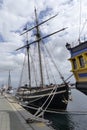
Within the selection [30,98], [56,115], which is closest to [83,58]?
[56,115]

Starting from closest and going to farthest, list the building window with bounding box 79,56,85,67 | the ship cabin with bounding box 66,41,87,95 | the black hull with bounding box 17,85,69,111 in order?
the ship cabin with bounding box 66,41,87,95 < the building window with bounding box 79,56,85,67 < the black hull with bounding box 17,85,69,111

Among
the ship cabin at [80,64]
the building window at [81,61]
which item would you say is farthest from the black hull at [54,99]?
the building window at [81,61]

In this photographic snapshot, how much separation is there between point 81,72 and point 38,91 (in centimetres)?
1817

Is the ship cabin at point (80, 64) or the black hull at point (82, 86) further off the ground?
the ship cabin at point (80, 64)

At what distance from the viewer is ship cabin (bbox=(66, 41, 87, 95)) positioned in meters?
13.5

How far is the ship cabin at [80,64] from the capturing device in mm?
13540

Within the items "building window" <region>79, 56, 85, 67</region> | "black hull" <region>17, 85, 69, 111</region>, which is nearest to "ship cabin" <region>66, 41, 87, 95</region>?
"building window" <region>79, 56, 85, 67</region>

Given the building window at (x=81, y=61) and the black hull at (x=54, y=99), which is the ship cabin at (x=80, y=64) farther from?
the black hull at (x=54, y=99)

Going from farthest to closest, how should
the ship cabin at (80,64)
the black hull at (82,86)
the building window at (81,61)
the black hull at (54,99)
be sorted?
the black hull at (54,99), the building window at (81,61), the black hull at (82,86), the ship cabin at (80,64)

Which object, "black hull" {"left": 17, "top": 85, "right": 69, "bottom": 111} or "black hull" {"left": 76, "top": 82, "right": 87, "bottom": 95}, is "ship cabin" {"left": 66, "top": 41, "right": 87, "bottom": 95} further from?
"black hull" {"left": 17, "top": 85, "right": 69, "bottom": 111}

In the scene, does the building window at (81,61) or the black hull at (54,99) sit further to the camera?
the black hull at (54,99)

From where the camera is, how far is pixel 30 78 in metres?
43.2

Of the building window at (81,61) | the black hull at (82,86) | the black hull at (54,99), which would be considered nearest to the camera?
the black hull at (82,86)

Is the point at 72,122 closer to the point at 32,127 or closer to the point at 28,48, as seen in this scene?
the point at 32,127
